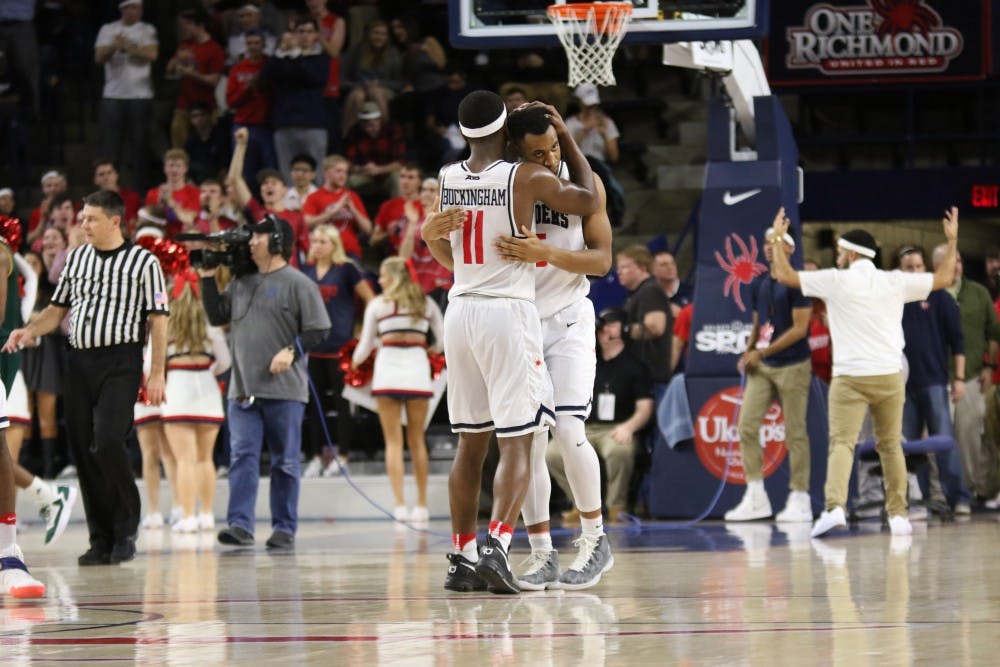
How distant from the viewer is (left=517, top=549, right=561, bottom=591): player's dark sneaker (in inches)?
301

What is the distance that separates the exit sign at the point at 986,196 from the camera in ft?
60.2

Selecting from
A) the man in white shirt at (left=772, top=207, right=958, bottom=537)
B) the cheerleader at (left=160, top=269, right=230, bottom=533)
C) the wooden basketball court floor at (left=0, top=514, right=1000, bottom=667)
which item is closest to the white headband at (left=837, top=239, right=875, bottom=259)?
the man in white shirt at (left=772, top=207, right=958, bottom=537)

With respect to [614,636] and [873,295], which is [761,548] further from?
[614,636]

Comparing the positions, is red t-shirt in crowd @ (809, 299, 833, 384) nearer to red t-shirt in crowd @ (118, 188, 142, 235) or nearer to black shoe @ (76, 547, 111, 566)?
black shoe @ (76, 547, 111, 566)

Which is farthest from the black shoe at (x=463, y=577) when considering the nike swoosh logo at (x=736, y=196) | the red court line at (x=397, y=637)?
the nike swoosh logo at (x=736, y=196)

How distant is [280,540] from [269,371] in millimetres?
1127

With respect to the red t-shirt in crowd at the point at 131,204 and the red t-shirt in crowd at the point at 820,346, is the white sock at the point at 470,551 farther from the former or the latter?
the red t-shirt in crowd at the point at 131,204

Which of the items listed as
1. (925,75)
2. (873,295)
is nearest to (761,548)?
(873,295)

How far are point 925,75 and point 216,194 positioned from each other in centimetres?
821

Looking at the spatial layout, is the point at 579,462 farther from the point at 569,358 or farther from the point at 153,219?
the point at 153,219

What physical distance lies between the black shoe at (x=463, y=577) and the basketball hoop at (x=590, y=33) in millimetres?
4279

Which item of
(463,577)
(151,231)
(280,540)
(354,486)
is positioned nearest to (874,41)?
(354,486)

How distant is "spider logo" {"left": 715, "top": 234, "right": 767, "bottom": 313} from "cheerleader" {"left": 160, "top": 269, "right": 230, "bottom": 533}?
3999mm

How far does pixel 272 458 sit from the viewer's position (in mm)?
11547
